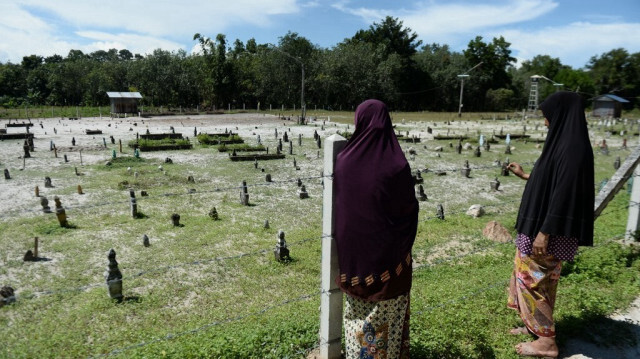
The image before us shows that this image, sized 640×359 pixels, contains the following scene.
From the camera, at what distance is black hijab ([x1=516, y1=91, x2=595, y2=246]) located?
3.59 metres

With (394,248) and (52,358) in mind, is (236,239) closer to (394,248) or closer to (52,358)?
(52,358)

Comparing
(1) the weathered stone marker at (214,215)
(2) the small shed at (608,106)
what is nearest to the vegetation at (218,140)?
(1) the weathered stone marker at (214,215)

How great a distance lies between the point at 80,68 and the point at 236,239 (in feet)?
216

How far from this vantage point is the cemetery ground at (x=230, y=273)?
4441 mm

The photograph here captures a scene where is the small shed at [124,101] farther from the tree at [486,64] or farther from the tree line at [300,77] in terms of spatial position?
the tree at [486,64]

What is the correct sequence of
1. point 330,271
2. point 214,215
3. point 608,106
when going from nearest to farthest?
1. point 330,271
2. point 214,215
3. point 608,106

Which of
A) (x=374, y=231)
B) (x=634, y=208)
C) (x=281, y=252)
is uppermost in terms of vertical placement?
(x=374, y=231)

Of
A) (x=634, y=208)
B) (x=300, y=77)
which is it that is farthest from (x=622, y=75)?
(x=634, y=208)

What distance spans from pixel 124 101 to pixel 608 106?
6346cm

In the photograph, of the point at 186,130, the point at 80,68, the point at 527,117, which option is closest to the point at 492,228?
the point at 186,130

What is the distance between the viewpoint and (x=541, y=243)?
381 centimetres

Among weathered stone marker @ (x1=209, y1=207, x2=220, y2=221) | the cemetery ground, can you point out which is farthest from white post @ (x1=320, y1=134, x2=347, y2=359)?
weathered stone marker @ (x1=209, y1=207, x2=220, y2=221)

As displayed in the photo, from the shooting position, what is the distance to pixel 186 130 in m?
37.2

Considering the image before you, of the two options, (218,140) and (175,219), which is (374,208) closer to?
(175,219)
